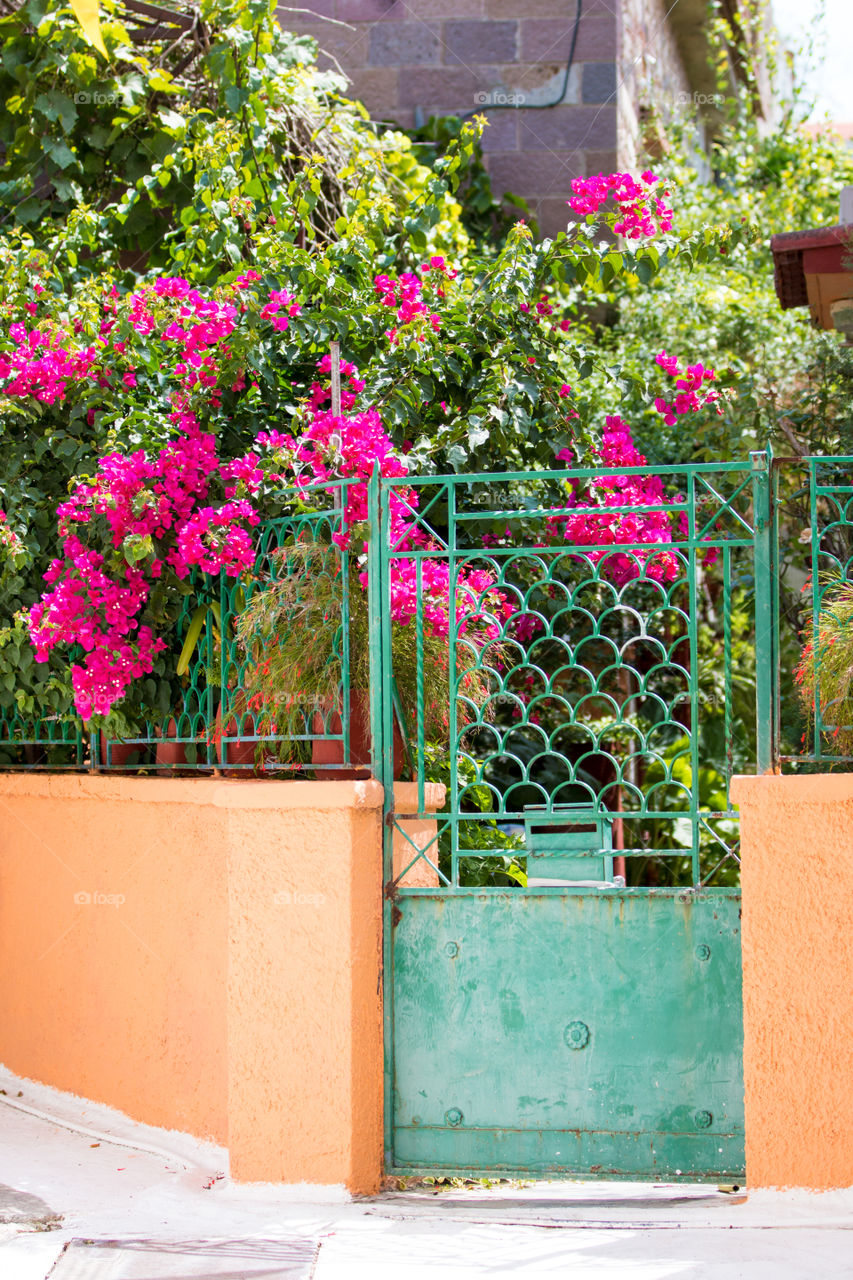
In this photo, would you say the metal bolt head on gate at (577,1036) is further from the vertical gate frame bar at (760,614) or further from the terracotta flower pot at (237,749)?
the terracotta flower pot at (237,749)

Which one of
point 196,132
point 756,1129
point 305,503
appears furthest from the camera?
point 196,132

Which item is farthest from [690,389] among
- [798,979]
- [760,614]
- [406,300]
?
[798,979]

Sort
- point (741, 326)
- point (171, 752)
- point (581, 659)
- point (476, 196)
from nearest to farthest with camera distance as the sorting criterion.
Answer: point (171, 752)
point (581, 659)
point (476, 196)
point (741, 326)

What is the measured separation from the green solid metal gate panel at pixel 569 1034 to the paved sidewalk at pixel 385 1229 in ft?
0.52

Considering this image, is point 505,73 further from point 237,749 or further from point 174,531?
point 237,749

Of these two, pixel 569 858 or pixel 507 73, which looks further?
pixel 507 73

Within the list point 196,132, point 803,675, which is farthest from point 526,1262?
point 196,132

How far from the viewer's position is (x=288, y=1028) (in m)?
4.02

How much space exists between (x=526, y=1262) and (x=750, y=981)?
0.99 meters

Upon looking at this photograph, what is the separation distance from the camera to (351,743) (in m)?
4.16

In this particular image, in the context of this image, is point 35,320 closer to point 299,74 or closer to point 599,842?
point 299,74

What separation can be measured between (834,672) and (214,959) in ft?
7.32

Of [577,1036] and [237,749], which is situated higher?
[237,749]

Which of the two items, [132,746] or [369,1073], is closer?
[369,1073]
